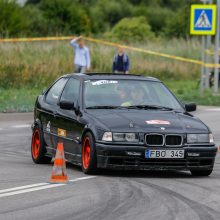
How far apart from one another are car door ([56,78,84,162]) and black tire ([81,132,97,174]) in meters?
0.16

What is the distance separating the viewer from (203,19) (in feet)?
97.4

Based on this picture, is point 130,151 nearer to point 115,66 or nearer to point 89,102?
point 89,102

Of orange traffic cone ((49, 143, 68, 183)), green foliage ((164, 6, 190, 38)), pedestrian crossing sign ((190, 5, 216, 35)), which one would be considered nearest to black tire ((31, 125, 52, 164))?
orange traffic cone ((49, 143, 68, 183))

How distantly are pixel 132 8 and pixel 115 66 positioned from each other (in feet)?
183

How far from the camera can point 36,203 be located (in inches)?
409

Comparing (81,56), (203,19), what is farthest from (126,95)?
(81,56)

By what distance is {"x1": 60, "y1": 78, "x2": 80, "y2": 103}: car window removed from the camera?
47.4ft

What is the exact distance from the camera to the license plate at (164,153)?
12883 mm

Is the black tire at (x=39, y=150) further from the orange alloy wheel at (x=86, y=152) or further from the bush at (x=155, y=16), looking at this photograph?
the bush at (x=155, y=16)

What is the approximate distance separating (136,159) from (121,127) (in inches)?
17.6

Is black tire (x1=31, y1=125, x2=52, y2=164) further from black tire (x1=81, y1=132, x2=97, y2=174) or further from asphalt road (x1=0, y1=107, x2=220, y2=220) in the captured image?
black tire (x1=81, y1=132, x2=97, y2=174)

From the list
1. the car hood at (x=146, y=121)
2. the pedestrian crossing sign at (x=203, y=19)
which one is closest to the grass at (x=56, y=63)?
the pedestrian crossing sign at (x=203, y=19)

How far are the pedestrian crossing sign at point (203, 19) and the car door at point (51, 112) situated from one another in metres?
14.6

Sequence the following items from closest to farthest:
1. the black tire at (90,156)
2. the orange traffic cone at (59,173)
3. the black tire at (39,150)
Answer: the orange traffic cone at (59,173) → the black tire at (90,156) → the black tire at (39,150)
